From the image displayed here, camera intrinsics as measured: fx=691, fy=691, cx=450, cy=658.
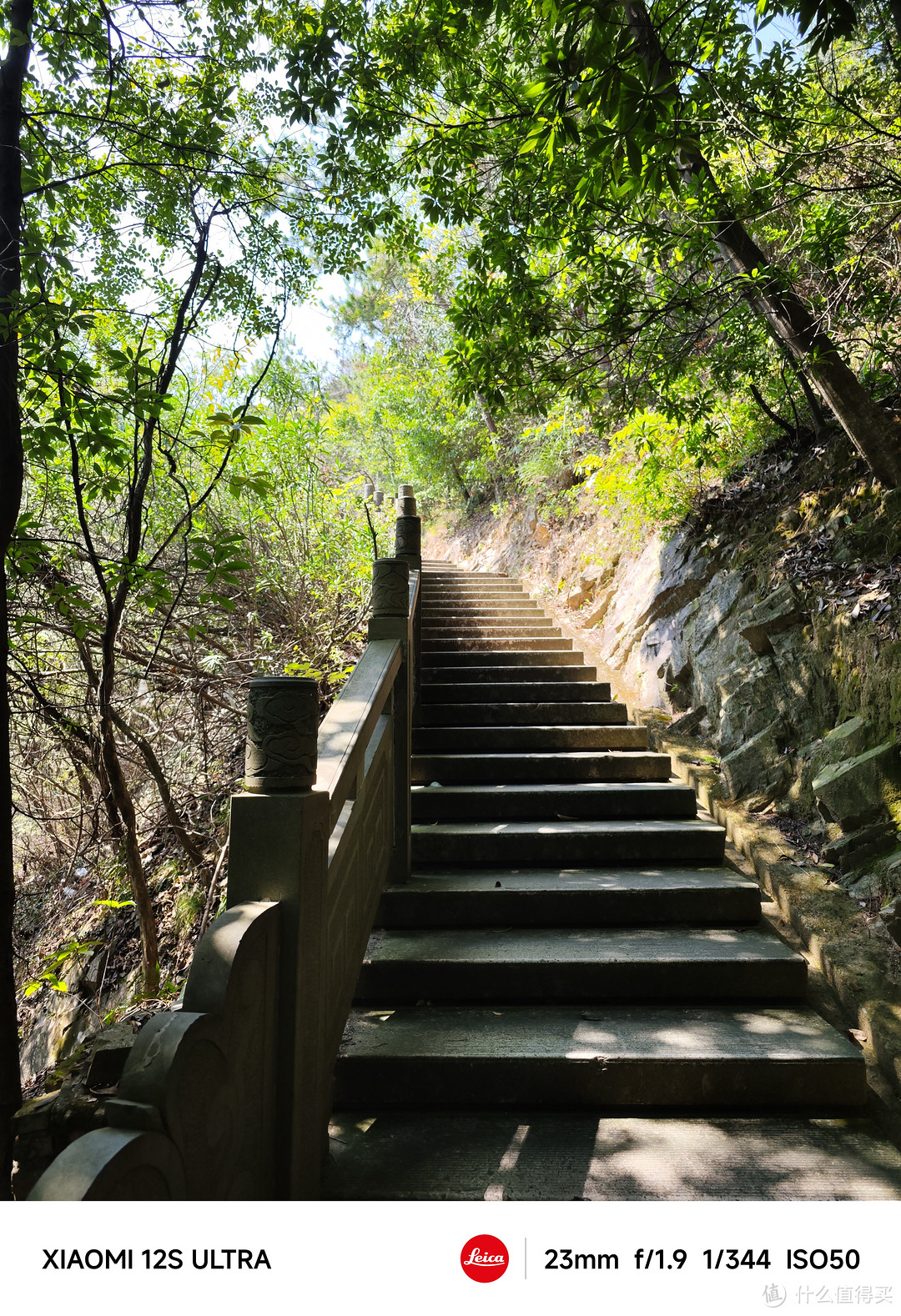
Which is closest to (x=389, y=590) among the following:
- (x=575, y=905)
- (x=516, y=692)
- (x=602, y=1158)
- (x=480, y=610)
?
(x=575, y=905)

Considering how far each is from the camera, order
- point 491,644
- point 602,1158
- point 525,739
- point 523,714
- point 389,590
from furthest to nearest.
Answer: point 491,644
point 523,714
point 525,739
point 389,590
point 602,1158

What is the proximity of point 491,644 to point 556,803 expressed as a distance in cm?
259

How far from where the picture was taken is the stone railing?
1.28m

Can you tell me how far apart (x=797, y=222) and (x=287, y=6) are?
3604 millimetres

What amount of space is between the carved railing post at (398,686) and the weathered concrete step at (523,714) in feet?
5.35

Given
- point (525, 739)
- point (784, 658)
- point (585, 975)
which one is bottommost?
point (585, 975)

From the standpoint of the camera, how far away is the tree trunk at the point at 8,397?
2465mm

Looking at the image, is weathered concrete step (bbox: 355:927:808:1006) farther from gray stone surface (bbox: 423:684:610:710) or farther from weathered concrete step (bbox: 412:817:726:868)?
gray stone surface (bbox: 423:684:610:710)

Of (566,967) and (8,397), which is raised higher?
(8,397)

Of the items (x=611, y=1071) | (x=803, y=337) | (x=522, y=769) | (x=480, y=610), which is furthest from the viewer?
(x=480, y=610)

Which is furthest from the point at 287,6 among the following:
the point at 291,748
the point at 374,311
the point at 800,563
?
the point at 374,311

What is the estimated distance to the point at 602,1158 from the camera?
224 cm

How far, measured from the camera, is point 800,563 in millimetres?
4234

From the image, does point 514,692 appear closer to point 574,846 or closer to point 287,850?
point 574,846
